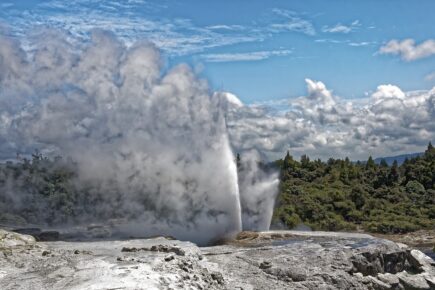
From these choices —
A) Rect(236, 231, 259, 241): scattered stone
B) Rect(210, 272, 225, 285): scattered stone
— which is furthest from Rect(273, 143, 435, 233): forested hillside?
Rect(210, 272, 225, 285): scattered stone

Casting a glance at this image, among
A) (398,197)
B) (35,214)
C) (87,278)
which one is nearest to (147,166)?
(35,214)

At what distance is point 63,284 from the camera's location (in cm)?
1273

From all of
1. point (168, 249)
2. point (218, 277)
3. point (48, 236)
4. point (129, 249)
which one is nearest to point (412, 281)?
point (218, 277)

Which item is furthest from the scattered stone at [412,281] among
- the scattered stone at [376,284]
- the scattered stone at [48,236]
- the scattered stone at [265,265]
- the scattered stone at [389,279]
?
the scattered stone at [48,236]

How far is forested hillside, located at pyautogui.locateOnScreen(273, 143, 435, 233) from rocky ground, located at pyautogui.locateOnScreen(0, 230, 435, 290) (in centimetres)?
2650

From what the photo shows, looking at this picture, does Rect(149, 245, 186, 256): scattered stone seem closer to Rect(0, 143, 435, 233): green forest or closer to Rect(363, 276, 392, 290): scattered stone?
Rect(363, 276, 392, 290): scattered stone

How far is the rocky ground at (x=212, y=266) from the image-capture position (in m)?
13.0

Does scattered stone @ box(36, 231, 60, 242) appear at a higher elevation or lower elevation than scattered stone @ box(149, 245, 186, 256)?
lower

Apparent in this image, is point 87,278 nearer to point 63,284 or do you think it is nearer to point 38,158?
point 63,284

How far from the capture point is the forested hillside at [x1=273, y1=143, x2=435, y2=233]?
52781 mm

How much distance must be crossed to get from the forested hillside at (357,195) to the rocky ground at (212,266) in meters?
26.5

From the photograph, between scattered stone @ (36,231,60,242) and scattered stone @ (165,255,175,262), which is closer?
scattered stone @ (165,255,175,262)

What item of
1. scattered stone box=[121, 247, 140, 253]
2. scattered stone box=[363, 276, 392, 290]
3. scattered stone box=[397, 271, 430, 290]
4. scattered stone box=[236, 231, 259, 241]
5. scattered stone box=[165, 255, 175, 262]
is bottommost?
scattered stone box=[397, 271, 430, 290]

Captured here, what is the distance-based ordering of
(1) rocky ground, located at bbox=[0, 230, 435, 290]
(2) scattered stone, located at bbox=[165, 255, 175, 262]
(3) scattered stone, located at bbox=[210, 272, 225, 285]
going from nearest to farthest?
(1) rocky ground, located at bbox=[0, 230, 435, 290]
(2) scattered stone, located at bbox=[165, 255, 175, 262]
(3) scattered stone, located at bbox=[210, 272, 225, 285]
